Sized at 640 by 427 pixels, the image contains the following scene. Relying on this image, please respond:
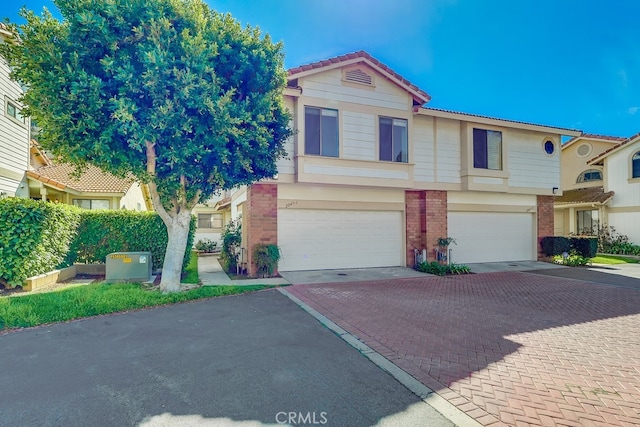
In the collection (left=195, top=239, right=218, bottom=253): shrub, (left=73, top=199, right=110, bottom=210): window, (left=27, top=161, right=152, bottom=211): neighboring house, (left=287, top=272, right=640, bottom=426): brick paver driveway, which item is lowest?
Answer: (left=287, top=272, right=640, bottom=426): brick paver driveway

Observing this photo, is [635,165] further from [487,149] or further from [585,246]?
[487,149]

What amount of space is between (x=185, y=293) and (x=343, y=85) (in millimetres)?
9087

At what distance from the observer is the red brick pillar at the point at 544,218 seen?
54.3ft

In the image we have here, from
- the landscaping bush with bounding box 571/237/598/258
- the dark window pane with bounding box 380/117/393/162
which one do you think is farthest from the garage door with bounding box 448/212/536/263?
the dark window pane with bounding box 380/117/393/162

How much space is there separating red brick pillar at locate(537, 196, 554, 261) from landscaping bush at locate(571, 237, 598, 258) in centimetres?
115

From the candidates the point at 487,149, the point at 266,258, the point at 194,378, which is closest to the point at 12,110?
the point at 266,258

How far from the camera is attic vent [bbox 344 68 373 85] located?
488 inches

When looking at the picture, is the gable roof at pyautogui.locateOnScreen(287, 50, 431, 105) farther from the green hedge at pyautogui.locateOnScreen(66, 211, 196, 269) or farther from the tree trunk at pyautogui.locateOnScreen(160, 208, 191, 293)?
the green hedge at pyautogui.locateOnScreen(66, 211, 196, 269)

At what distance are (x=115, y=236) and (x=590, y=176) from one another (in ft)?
108

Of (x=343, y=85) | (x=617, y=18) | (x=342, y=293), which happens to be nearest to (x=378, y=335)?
(x=342, y=293)

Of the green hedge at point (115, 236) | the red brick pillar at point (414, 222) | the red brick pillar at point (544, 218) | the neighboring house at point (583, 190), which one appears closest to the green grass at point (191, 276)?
the green hedge at point (115, 236)

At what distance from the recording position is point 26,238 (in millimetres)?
8578

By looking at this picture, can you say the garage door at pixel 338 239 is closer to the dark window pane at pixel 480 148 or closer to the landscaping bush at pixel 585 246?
the dark window pane at pixel 480 148

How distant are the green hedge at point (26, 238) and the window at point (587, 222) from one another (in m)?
29.0
